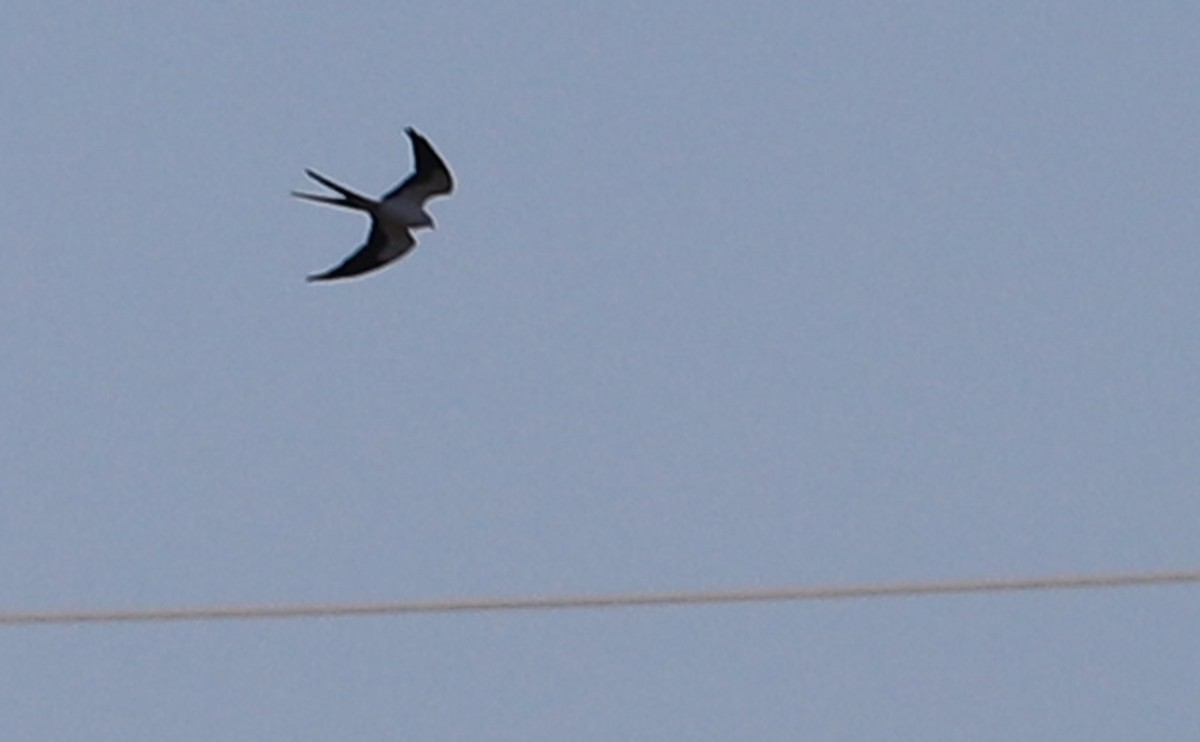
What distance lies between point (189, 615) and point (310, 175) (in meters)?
4.85

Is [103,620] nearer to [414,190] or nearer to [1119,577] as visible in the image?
[1119,577]

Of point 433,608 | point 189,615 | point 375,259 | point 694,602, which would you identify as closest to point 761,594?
point 694,602

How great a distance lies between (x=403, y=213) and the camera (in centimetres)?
2056

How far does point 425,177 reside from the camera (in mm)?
20875

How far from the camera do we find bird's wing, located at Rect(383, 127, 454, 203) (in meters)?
20.7

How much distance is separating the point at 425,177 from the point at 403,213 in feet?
1.30

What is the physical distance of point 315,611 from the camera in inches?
466

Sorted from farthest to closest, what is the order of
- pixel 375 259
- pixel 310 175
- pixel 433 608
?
1. pixel 375 259
2. pixel 310 175
3. pixel 433 608

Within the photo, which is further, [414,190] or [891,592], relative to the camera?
[414,190]

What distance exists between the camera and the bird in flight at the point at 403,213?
20312 millimetres

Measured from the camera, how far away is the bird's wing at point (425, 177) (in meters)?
20.7

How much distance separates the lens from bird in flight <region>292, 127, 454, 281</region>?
2031cm

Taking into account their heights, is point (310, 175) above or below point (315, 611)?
above

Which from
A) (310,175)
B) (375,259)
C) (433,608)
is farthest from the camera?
(375,259)
